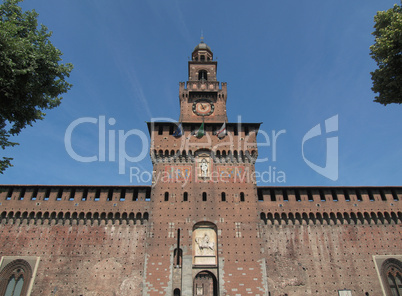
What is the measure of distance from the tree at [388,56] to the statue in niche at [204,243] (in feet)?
52.0

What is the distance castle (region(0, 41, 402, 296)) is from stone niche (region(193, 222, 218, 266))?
74 millimetres

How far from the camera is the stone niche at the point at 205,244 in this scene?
23.0m

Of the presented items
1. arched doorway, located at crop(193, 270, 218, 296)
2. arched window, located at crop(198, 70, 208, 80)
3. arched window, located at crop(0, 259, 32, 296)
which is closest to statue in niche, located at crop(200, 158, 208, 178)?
arched window, located at crop(198, 70, 208, 80)

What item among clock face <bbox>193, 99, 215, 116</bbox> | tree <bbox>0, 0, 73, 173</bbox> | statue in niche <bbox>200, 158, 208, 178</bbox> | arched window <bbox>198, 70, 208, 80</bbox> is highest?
arched window <bbox>198, 70, 208, 80</bbox>

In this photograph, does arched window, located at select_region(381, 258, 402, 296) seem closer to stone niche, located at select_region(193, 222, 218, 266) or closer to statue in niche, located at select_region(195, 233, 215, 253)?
stone niche, located at select_region(193, 222, 218, 266)

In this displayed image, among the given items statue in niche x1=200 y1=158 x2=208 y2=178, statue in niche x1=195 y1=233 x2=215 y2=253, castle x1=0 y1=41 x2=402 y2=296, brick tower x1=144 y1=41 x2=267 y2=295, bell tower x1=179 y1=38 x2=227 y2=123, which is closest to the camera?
brick tower x1=144 y1=41 x2=267 y2=295

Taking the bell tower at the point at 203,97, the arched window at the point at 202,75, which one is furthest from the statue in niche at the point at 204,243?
the arched window at the point at 202,75

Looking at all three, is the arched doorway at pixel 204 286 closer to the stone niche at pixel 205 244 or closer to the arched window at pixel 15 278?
the stone niche at pixel 205 244

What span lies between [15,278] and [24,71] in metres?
18.6

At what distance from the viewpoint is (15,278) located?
22609mm

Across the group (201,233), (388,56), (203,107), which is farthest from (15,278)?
(388,56)

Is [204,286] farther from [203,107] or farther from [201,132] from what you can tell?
[203,107]

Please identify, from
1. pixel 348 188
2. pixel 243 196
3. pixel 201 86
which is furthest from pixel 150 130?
pixel 348 188

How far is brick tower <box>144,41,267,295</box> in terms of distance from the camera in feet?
73.0
